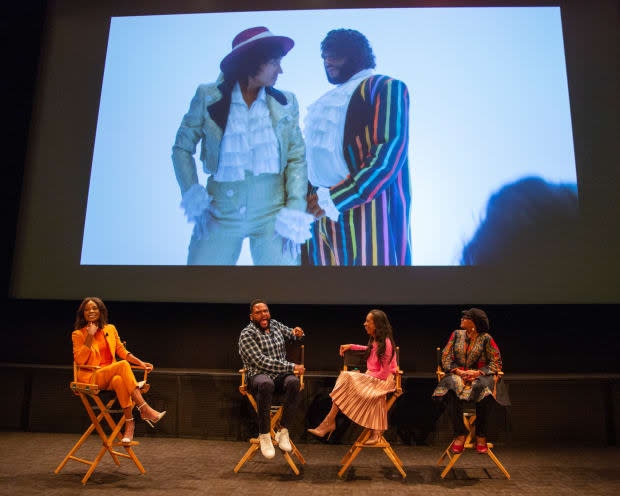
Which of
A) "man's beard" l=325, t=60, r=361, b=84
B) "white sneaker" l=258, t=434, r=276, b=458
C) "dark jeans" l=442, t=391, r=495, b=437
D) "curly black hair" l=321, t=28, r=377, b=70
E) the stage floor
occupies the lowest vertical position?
the stage floor

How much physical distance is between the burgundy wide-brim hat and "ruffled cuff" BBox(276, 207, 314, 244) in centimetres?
153

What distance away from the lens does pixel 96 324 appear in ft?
10.7

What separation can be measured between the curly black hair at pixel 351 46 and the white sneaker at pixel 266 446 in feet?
10.5

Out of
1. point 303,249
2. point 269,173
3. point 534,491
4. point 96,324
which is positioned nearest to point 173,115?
point 269,173

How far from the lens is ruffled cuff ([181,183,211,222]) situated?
14.5ft

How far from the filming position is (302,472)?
3174 mm

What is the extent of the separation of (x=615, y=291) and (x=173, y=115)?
13.3 feet

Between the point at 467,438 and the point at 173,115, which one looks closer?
the point at 467,438

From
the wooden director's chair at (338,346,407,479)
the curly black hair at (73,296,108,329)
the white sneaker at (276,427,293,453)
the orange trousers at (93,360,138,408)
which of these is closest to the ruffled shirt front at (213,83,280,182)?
the curly black hair at (73,296,108,329)

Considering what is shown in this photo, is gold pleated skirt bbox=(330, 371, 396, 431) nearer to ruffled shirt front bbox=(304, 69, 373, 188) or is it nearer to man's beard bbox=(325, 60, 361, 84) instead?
ruffled shirt front bbox=(304, 69, 373, 188)

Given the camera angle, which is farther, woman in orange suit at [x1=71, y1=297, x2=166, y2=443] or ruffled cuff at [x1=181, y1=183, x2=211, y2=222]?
ruffled cuff at [x1=181, y1=183, x2=211, y2=222]

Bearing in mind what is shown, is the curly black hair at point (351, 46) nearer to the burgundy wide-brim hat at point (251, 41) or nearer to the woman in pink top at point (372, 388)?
the burgundy wide-brim hat at point (251, 41)

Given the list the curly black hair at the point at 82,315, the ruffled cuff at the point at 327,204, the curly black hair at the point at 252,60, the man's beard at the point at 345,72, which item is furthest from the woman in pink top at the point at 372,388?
the curly black hair at the point at 252,60

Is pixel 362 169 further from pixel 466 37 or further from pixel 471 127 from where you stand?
pixel 466 37
